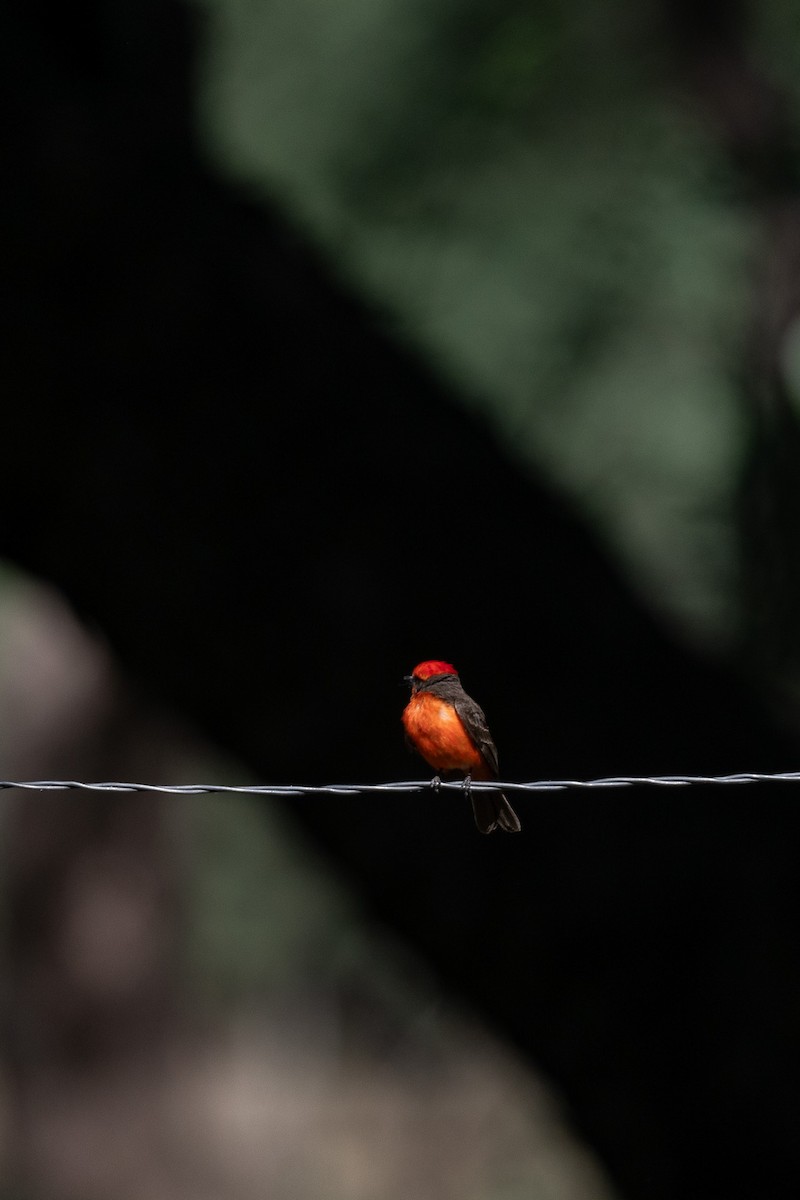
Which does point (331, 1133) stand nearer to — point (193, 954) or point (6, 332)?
point (193, 954)

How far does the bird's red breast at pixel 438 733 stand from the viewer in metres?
4.18

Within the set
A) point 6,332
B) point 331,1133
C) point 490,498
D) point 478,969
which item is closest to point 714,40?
point 490,498

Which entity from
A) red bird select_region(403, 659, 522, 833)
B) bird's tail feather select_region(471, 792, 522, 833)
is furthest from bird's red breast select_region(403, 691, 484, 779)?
bird's tail feather select_region(471, 792, 522, 833)

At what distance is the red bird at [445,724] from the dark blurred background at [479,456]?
53 cm

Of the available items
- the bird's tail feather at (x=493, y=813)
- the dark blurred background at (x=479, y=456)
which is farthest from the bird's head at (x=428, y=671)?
the dark blurred background at (x=479, y=456)

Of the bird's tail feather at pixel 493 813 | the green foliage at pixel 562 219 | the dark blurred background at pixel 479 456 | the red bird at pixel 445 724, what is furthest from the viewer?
the green foliage at pixel 562 219

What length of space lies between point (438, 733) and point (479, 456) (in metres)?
1.39

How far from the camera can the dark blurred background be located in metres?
4.82

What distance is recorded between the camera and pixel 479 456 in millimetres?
5277

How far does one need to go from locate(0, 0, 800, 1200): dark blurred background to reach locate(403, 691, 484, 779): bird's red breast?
538mm

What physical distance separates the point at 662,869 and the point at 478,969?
25.7 inches

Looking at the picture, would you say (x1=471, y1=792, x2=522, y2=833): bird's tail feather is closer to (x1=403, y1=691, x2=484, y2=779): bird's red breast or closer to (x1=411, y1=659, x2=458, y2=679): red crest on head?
(x1=403, y1=691, x2=484, y2=779): bird's red breast

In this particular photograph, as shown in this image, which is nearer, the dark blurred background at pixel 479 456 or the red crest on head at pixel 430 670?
the red crest on head at pixel 430 670

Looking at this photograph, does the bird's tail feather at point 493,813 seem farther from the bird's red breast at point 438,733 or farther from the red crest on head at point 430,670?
the red crest on head at point 430,670
